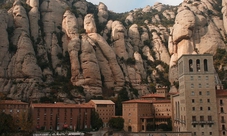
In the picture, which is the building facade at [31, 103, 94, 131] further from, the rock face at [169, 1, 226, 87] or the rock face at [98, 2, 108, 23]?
the rock face at [98, 2, 108, 23]

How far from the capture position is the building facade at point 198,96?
62719 mm

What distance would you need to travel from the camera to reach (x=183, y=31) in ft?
354

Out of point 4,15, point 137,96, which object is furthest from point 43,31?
point 137,96

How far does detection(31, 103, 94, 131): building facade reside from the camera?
2804 inches

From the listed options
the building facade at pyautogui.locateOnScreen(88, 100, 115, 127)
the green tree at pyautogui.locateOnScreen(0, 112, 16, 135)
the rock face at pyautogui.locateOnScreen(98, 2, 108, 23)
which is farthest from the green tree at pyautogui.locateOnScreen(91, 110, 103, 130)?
the rock face at pyautogui.locateOnScreen(98, 2, 108, 23)

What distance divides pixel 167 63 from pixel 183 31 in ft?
57.9

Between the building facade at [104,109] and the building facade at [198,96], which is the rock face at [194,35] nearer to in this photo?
the building facade at [104,109]

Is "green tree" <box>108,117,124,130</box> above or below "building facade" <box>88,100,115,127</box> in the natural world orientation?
below

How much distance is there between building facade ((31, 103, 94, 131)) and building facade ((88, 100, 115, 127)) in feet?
8.67

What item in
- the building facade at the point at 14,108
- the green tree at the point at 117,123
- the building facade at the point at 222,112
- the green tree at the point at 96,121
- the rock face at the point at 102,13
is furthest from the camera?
the rock face at the point at 102,13

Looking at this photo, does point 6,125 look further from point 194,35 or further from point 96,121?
point 194,35

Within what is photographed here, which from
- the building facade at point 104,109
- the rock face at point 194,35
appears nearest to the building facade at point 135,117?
the building facade at point 104,109

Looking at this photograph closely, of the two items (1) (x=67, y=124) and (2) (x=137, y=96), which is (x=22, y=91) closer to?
(1) (x=67, y=124)

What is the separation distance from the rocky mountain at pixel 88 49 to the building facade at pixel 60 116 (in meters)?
10.7
